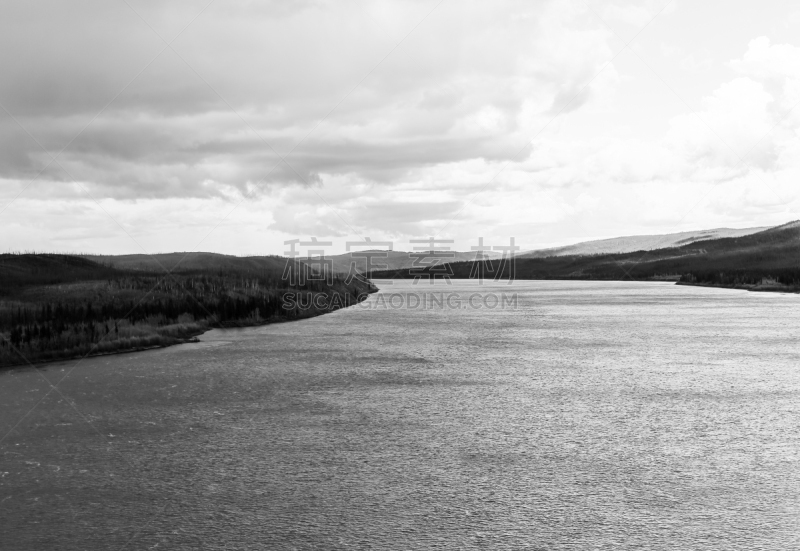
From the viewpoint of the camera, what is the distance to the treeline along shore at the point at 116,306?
20.5 meters

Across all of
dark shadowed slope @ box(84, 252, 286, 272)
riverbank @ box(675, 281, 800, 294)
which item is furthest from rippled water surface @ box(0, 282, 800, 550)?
dark shadowed slope @ box(84, 252, 286, 272)

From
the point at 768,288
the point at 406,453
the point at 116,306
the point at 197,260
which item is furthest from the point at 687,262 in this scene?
the point at 406,453

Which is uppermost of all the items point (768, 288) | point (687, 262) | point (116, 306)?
point (687, 262)

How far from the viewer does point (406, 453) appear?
8.84m

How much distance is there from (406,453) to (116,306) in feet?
72.6

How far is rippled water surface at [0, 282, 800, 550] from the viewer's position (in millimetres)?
6363

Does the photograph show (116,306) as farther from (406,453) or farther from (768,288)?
(768,288)

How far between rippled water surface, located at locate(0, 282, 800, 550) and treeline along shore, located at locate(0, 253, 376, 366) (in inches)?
114

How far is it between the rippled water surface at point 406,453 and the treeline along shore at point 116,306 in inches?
114

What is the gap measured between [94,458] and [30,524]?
88.0 inches

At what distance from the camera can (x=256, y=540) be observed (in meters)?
6.14

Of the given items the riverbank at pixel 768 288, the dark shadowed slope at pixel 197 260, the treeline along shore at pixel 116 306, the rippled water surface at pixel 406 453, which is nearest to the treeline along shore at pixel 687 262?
the riverbank at pixel 768 288

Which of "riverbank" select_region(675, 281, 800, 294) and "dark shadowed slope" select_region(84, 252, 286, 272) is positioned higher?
"dark shadowed slope" select_region(84, 252, 286, 272)

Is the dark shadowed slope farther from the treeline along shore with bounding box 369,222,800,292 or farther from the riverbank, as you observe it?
the treeline along shore with bounding box 369,222,800,292
